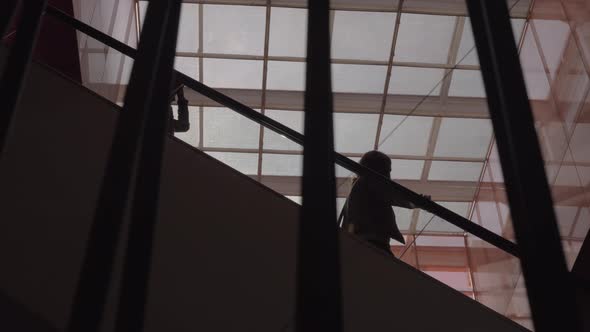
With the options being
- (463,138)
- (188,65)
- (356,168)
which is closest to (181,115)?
(356,168)

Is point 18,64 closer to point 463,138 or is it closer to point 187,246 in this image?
point 187,246

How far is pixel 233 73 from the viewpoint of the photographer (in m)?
14.5

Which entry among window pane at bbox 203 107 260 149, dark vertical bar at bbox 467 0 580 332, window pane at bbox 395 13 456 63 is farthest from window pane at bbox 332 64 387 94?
dark vertical bar at bbox 467 0 580 332

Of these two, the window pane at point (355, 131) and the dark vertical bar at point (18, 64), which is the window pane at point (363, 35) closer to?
the window pane at point (355, 131)

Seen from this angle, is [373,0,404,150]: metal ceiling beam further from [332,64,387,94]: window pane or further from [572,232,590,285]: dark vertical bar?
[572,232,590,285]: dark vertical bar

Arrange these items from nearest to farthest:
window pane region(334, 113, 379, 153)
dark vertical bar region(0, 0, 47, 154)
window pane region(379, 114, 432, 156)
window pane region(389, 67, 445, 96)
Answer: dark vertical bar region(0, 0, 47, 154) → window pane region(389, 67, 445, 96) → window pane region(379, 114, 432, 156) → window pane region(334, 113, 379, 153)

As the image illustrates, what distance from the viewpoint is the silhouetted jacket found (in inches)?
137

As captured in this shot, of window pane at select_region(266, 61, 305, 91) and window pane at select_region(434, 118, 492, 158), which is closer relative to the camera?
window pane at select_region(434, 118, 492, 158)

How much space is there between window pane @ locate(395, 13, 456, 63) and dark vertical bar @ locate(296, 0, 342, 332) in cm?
1320

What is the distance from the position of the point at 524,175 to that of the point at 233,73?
1404 centimetres

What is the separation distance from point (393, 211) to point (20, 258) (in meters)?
2.23

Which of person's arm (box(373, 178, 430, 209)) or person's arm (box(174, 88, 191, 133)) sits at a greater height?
person's arm (box(174, 88, 191, 133))

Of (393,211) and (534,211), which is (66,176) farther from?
(534,211)

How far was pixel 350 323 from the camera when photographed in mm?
2629
